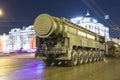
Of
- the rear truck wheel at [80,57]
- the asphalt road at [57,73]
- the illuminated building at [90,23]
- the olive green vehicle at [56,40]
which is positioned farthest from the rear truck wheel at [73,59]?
the illuminated building at [90,23]

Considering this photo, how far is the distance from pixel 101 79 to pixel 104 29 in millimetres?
124187

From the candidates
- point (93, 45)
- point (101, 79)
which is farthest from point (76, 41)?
point (101, 79)

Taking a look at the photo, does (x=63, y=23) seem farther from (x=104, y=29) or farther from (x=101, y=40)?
(x=104, y=29)

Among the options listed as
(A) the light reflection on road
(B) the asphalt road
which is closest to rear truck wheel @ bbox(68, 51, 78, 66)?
(B) the asphalt road

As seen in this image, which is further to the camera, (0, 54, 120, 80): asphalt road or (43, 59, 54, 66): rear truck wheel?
(43, 59, 54, 66): rear truck wheel

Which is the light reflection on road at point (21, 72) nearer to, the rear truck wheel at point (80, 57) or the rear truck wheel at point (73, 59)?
the rear truck wheel at point (73, 59)

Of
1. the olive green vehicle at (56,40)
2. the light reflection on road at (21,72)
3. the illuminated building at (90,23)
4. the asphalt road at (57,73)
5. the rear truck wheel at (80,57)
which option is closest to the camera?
the light reflection on road at (21,72)

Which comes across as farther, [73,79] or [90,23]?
[90,23]

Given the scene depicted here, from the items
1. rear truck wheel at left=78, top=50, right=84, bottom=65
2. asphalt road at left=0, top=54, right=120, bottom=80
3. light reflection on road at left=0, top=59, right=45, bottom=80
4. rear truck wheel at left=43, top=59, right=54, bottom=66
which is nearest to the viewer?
light reflection on road at left=0, top=59, right=45, bottom=80

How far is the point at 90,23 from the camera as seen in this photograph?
122750mm

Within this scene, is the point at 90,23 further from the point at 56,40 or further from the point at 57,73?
the point at 57,73

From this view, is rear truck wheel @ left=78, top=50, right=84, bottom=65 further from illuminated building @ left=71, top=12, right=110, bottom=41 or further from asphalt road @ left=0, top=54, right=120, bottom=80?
illuminated building @ left=71, top=12, right=110, bottom=41

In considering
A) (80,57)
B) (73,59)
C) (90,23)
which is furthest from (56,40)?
(90,23)

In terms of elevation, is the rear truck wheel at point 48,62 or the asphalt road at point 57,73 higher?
the rear truck wheel at point 48,62
